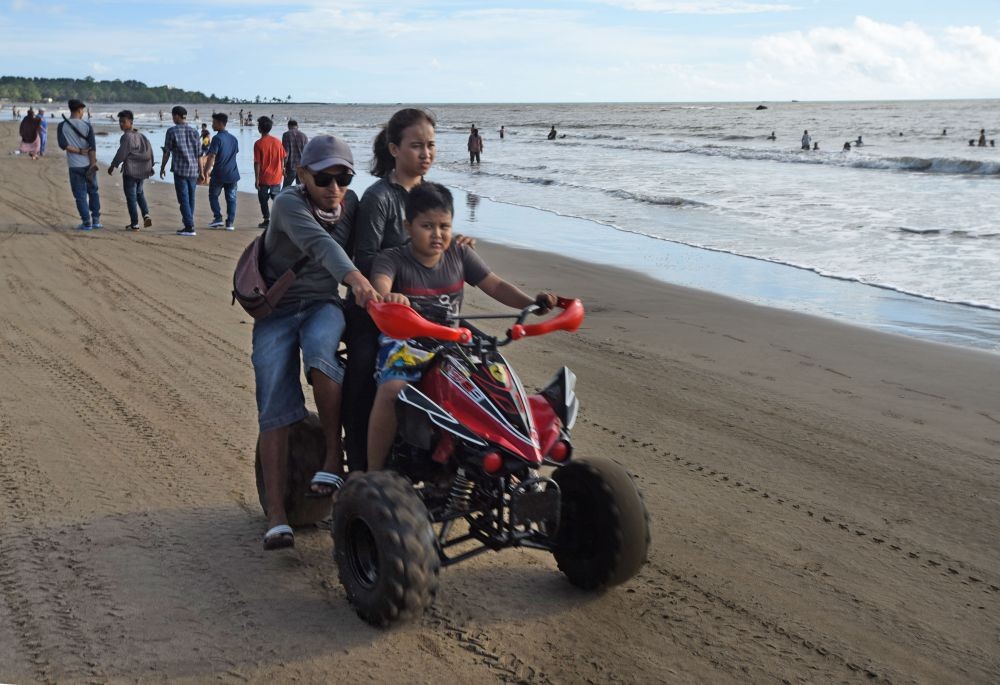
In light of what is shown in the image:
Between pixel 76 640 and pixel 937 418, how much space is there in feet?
18.7

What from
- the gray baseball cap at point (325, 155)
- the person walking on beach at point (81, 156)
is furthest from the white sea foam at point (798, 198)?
the gray baseball cap at point (325, 155)

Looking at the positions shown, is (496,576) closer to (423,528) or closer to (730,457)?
(423,528)

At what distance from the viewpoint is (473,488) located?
391 centimetres

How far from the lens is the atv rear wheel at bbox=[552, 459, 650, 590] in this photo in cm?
392

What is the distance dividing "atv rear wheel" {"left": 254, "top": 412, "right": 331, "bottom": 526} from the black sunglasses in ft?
3.91

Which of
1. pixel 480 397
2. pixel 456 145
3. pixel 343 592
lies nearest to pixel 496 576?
pixel 343 592

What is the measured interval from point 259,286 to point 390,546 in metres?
1.48

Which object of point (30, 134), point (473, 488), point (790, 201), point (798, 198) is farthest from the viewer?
point (30, 134)

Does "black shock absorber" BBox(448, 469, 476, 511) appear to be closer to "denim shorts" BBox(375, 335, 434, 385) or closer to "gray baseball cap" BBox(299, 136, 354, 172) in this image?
"denim shorts" BBox(375, 335, 434, 385)

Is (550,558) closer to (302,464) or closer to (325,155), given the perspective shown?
(302,464)

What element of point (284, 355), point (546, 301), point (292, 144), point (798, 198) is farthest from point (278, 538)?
point (798, 198)

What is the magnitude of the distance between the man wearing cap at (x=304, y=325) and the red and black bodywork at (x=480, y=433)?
437 millimetres

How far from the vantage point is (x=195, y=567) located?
4363 millimetres

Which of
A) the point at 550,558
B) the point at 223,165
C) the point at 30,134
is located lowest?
the point at 550,558
